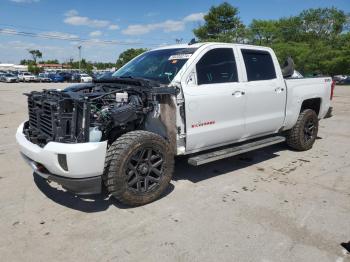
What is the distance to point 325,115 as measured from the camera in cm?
718

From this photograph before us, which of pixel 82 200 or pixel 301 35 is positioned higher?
pixel 301 35

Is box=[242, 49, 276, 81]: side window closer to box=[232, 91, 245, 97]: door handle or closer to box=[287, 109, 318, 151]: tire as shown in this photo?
box=[232, 91, 245, 97]: door handle

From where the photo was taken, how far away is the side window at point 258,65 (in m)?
5.23

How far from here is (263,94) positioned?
17.5ft

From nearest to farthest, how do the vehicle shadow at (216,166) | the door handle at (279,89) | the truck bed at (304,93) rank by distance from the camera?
the vehicle shadow at (216,166), the door handle at (279,89), the truck bed at (304,93)

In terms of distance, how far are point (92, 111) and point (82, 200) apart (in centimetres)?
118

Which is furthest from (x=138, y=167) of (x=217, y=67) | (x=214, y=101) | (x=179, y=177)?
(x=217, y=67)

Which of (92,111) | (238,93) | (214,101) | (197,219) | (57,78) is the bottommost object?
(197,219)

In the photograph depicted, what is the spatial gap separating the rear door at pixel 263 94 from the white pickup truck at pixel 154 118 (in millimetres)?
16

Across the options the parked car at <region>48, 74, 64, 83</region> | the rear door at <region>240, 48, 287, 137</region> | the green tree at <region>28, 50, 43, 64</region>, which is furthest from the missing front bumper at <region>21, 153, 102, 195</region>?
the green tree at <region>28, 50, 43, 64</region>

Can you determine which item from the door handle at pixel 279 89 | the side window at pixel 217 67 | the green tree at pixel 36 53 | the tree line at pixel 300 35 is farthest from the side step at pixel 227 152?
the green tree at pixel 36 53

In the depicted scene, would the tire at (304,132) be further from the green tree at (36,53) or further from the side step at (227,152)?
the green tree at (36,53)

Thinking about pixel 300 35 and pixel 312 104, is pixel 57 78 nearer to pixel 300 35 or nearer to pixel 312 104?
pixel 300 35

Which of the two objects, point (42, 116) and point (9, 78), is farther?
point (9, 78)
